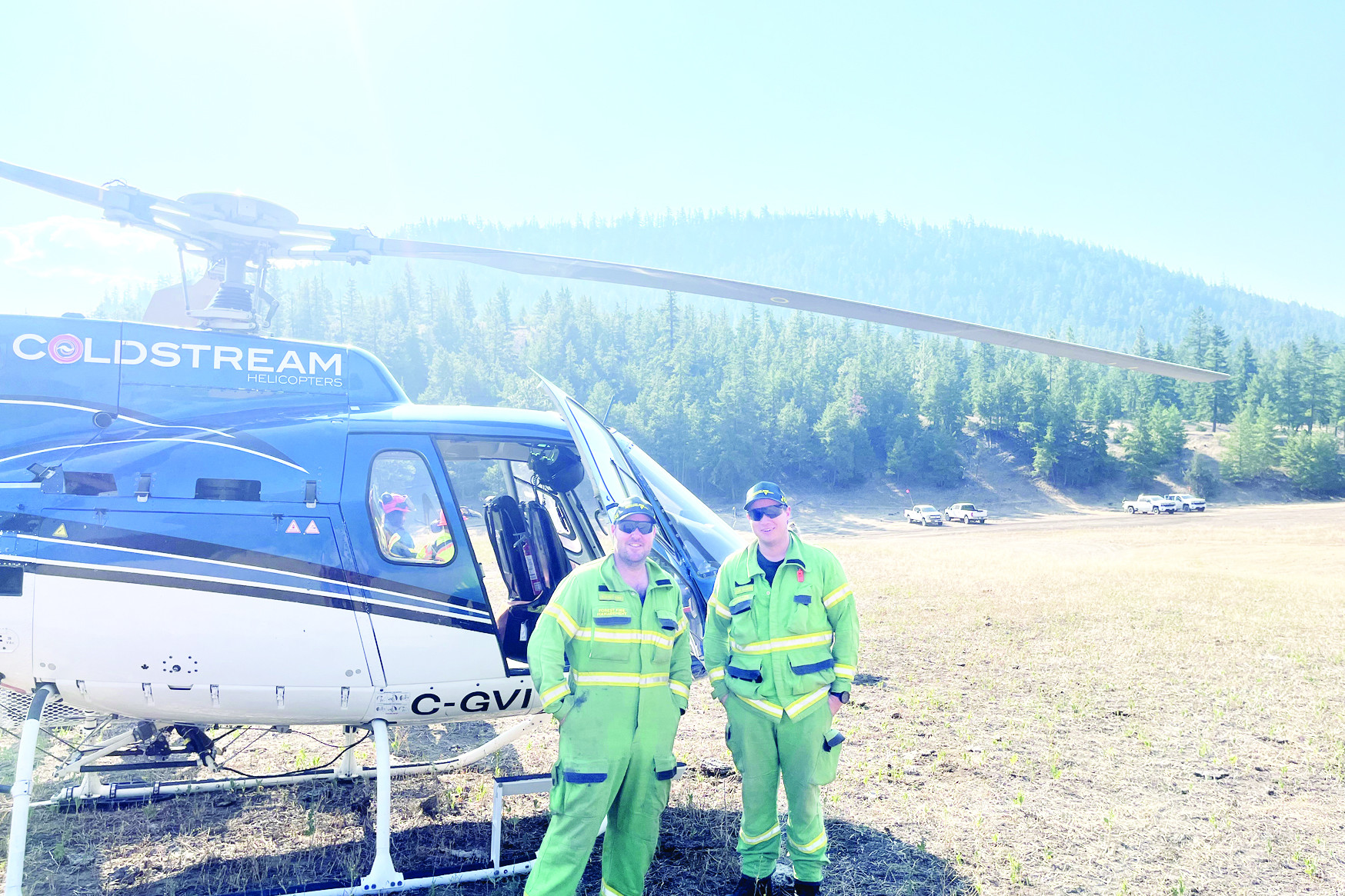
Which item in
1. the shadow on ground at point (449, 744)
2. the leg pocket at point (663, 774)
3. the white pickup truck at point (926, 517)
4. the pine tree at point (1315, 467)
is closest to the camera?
the leg pocket at point (663, 774)

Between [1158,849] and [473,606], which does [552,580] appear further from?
[1158,849]

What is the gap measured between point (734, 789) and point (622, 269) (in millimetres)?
4002

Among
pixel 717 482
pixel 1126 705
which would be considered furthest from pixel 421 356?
pixel 1126 705

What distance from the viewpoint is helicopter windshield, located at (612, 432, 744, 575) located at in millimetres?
5219

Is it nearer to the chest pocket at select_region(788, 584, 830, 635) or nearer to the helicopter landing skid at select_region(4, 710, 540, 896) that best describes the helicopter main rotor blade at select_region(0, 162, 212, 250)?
the helicopter landing skid at select_region(4, 710, 540, 896)

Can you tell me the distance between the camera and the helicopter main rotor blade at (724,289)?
4891 millimetres

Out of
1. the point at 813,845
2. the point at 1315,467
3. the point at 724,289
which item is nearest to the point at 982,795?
the point at 813,845

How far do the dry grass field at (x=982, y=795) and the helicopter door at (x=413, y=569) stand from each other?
4.00 feet

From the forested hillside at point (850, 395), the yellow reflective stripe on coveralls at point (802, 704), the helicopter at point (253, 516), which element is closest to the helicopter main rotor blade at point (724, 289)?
the helicopter at point (253, 516)

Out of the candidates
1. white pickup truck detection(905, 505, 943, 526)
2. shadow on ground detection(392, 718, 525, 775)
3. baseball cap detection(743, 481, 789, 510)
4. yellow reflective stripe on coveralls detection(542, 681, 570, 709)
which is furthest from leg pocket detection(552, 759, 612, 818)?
white pickup truck detection(905, 505, 943, 526)

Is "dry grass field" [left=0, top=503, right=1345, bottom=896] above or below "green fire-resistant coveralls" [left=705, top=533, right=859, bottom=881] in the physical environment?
below

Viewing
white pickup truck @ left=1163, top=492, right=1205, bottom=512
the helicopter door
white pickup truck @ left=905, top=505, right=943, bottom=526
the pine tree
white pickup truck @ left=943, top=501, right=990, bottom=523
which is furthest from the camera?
the pine tree

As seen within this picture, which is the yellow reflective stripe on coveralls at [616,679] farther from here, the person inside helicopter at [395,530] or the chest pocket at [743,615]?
the person inside helicopter at [395,530]

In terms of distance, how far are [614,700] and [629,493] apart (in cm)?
124
